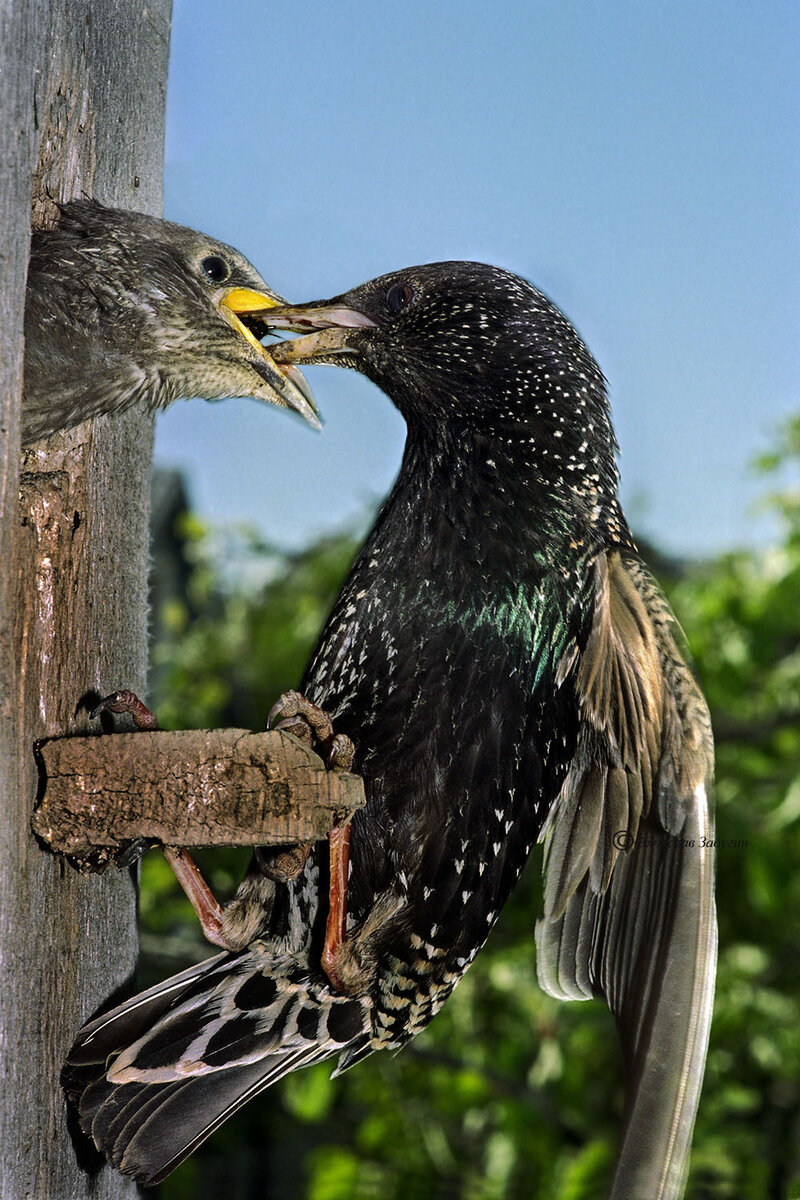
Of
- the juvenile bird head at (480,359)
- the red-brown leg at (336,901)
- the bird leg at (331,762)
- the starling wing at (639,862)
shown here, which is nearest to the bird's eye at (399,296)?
the juvenile bird head at (480,359)

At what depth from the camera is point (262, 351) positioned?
1.26 meters

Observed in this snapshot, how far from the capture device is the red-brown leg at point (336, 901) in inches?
49.5

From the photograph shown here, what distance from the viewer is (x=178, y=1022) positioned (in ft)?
3.94

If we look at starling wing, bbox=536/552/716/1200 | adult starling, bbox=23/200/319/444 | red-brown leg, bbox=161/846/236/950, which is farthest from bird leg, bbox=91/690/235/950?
starling wing, bbox=536/552/716/1200

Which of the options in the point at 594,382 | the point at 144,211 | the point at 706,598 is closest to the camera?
the point at 144,211

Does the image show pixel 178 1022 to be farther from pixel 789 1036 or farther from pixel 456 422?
pixel 789 1036

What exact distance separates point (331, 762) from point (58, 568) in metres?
0.33

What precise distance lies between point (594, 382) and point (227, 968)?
32.6 inches

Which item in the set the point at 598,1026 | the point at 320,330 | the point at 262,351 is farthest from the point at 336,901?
the point at 598,1026

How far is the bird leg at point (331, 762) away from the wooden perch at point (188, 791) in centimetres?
6

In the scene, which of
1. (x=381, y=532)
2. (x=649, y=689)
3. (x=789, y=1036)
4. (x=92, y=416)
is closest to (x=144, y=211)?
(x=92, y=416)

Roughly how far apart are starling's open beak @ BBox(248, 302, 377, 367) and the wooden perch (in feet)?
1.71

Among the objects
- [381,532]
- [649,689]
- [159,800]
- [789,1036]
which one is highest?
[381,532]

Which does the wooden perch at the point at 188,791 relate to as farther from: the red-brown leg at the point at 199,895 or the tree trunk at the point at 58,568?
the red-brown leg at the point at 199,895
